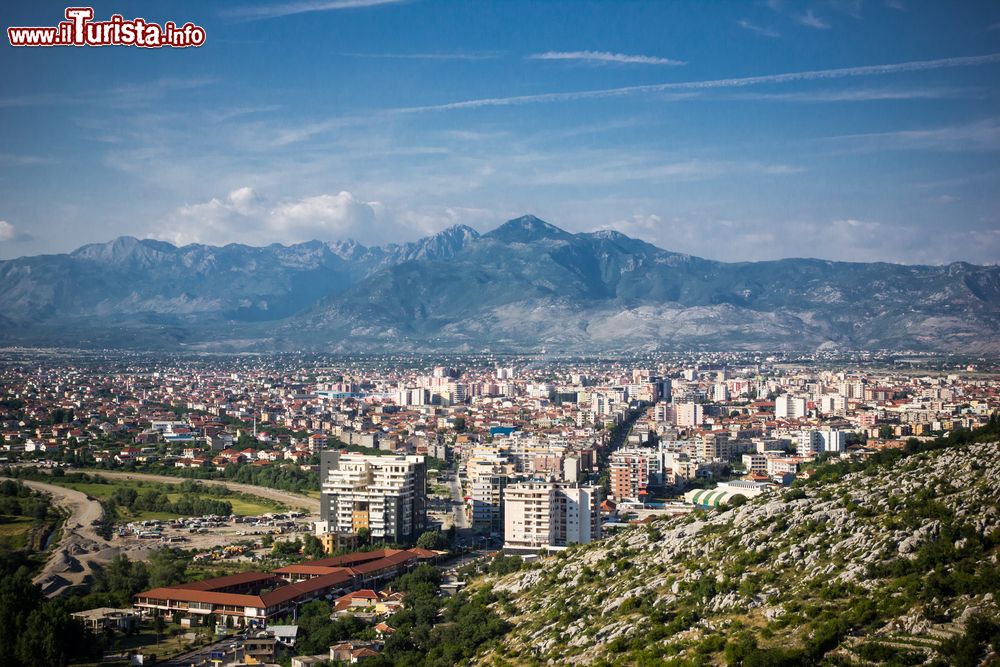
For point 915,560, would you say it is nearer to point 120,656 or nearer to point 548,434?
point 120,656

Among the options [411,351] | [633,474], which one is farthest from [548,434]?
[411,351]

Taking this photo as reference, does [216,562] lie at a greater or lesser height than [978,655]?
lesser

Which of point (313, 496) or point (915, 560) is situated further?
point (313, 496)

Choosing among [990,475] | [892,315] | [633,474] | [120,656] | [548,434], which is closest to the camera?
[990,475]

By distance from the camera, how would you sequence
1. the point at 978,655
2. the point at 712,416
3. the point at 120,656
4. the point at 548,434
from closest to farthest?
the point at 978,655 → the point at 120,656 → the point at 548,434 → the point at 712,416

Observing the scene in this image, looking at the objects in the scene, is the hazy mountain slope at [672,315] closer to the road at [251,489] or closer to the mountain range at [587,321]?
the mountain range at [587,321]

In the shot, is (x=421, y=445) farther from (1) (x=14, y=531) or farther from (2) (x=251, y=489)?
(1) (x=14, y=531)

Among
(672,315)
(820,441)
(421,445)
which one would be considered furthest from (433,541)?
(672,315)

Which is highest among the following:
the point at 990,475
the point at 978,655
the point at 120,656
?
the point at 990,475
